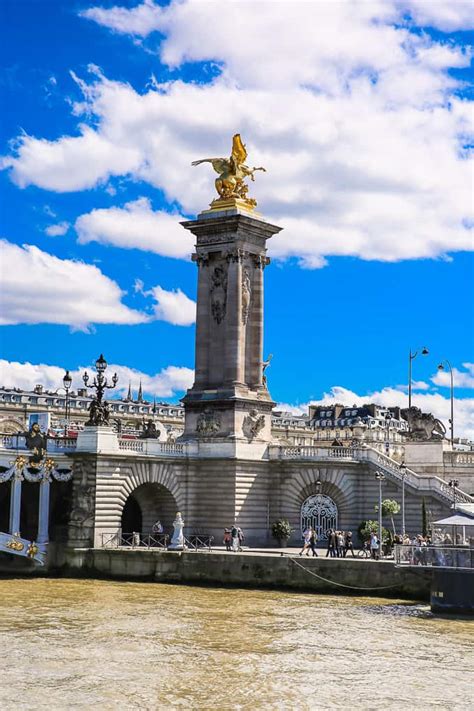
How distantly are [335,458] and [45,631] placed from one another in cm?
2825

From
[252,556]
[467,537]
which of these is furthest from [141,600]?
[467,537]

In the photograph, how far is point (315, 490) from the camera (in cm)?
6950

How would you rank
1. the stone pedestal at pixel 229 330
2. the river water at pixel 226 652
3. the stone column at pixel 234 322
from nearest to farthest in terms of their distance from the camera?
the river water at pixel 226 652 → the stone pedestal at pixel 229 330 → the stone column at pixel 234 322

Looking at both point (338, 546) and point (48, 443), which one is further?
point (48, 443)

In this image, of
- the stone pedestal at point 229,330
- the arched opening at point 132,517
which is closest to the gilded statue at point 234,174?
the stone pedestal at point 229,330

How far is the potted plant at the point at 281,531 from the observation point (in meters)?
66.4

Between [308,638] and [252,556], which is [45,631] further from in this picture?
[252,556]

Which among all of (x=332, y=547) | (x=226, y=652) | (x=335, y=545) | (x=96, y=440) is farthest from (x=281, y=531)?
(x=226, y=652)

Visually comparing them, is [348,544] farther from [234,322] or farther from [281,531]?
[234,322]

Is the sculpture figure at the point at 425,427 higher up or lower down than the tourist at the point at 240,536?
higher up

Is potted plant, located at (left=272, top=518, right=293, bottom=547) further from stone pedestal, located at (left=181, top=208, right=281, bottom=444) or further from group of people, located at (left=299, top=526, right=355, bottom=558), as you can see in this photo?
stone pedestal, located at (left=181, top=208, right=281, bottom=444)

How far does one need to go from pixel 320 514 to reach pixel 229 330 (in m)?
12.2

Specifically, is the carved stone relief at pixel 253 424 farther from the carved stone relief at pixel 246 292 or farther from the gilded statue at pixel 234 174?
the gilded statue at pixel 234 174

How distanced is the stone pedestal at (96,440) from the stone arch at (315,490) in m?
11.2
